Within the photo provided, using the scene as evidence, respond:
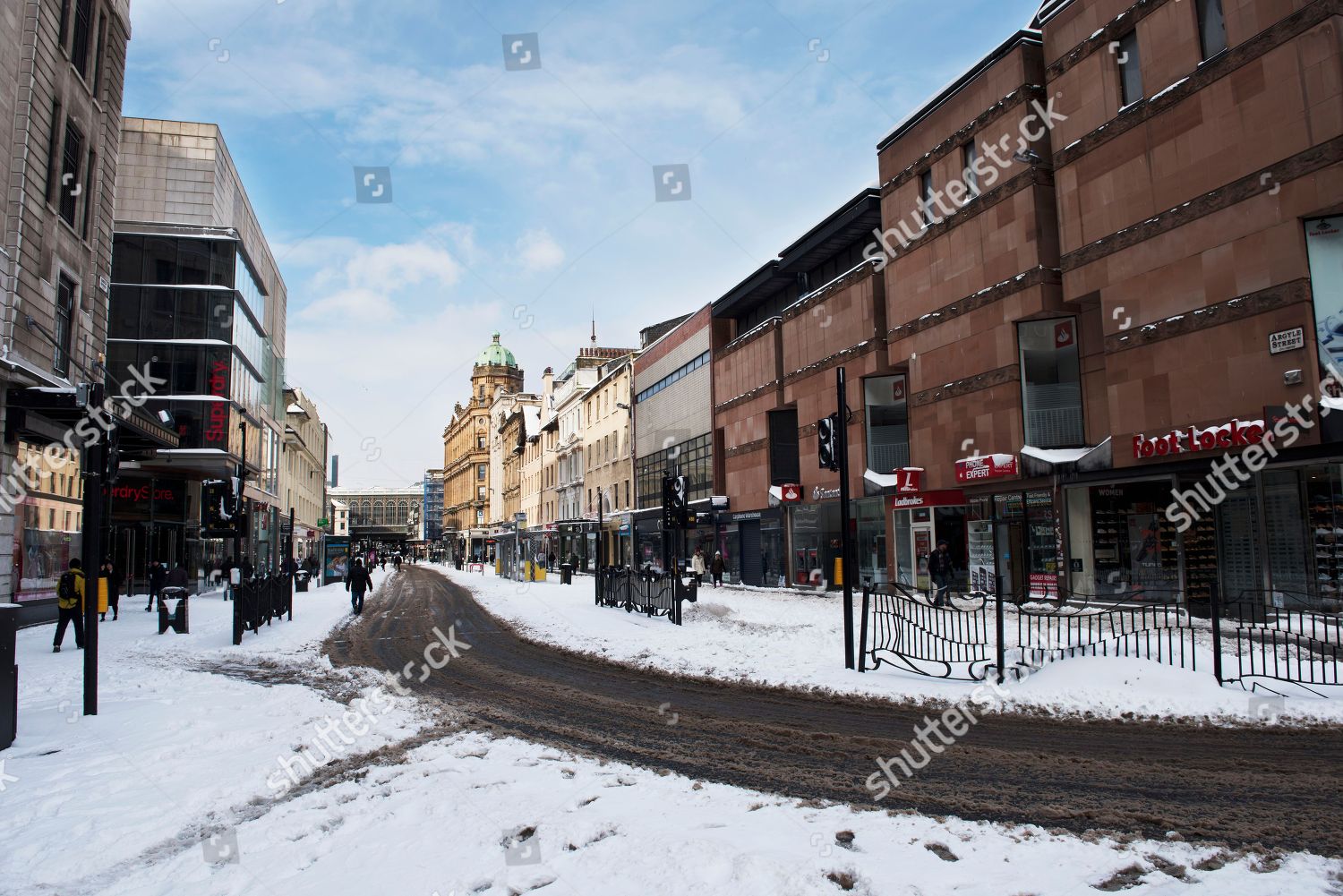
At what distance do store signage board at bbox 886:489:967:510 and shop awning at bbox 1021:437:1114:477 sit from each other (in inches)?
128

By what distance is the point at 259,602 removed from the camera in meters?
20.3

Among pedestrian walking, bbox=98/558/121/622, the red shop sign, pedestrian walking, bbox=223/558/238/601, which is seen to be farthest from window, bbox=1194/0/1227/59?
pedestrian walking, bbox=223/558/238/601

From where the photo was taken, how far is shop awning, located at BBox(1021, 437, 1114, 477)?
64.8ft

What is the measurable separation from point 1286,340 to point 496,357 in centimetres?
14236

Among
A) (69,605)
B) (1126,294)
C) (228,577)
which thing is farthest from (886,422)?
(228,577)

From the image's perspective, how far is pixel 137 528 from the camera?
3400cm

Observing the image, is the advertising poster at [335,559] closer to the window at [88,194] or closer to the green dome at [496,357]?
the window at [88,194]

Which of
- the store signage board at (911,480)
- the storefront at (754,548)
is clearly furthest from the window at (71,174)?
the storefront at (754,548)

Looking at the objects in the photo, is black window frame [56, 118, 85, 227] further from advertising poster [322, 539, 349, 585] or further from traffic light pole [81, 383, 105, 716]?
advertising poster [322, 539, 349, 585]

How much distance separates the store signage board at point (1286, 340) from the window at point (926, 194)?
11726 millimetres

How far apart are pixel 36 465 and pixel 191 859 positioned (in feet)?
63.0

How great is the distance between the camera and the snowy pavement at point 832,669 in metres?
9.64

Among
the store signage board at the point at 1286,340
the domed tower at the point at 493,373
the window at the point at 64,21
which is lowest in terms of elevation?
the store signage board at the point at 1286,340

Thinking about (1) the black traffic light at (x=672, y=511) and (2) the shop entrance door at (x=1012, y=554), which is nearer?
(2) the shop entrance door at (x=1012, y=554)
